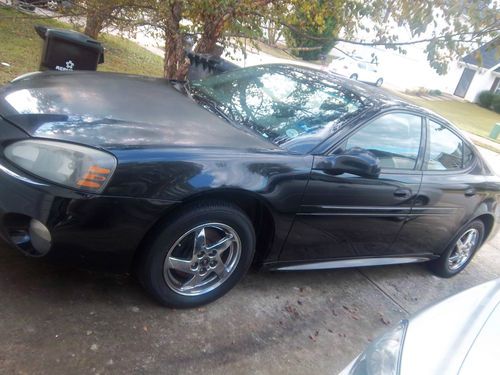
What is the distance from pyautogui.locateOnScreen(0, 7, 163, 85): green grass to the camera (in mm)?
7984

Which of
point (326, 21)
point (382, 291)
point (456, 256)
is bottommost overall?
point (382, 291)

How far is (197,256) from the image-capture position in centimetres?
284

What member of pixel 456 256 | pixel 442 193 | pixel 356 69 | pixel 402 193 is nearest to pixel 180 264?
pixel 402 193

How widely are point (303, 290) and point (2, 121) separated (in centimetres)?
230

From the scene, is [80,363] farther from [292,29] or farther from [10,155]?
[292,29]

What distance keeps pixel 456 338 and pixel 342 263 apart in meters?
1.80

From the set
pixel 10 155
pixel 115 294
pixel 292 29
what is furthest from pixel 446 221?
pixel 292 29

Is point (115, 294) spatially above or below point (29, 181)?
below

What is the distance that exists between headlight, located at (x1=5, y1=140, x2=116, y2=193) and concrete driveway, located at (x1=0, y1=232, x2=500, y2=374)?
2.50ft

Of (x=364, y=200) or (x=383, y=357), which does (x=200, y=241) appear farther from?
(x=383, y=357)

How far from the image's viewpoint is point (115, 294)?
289cm

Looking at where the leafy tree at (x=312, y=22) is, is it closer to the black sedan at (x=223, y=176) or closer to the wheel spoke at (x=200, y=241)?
the black sedan at (x=223, y=176)

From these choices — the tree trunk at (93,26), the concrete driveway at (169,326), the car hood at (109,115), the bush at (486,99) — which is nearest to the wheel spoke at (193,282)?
the concrete driveway at (169,326)

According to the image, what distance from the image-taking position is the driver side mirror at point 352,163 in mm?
Result: 2994
